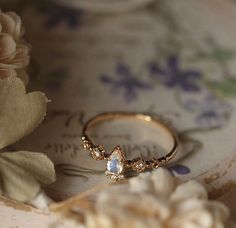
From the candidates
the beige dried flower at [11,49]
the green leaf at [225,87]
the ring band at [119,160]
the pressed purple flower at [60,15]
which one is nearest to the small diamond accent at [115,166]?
the ring band at [119,160]

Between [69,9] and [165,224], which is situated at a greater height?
[165,224]

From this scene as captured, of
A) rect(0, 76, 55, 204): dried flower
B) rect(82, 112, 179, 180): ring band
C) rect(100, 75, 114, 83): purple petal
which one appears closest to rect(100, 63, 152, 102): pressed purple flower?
rect(100, 75, 114, 83): purple petal

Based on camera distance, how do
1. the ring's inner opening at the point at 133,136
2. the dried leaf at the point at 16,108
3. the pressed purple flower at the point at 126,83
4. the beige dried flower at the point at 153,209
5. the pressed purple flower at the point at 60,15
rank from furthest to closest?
1. the pressed purple flower at the point at 60,15
2. the pressed purple flower at the point at 126,83
3. the ring's inner opening at the point at 133,136
4. the dried leaf at the point at 16,108
5. the beige dried flower at the point at 153,209

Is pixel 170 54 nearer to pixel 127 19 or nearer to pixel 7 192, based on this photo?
pixel 127 19

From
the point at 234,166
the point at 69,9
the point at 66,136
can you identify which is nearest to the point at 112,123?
the point at 66,136

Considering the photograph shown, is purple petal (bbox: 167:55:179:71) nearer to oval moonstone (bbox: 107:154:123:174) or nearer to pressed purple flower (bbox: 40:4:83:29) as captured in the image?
pressed purple flower (bbox: 40:4:83:29)

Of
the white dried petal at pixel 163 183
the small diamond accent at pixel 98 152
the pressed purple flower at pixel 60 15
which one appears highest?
the white dried petal at pixel 163 183

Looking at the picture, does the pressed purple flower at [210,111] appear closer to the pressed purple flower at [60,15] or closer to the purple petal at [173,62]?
the purple petal at [173,62]
